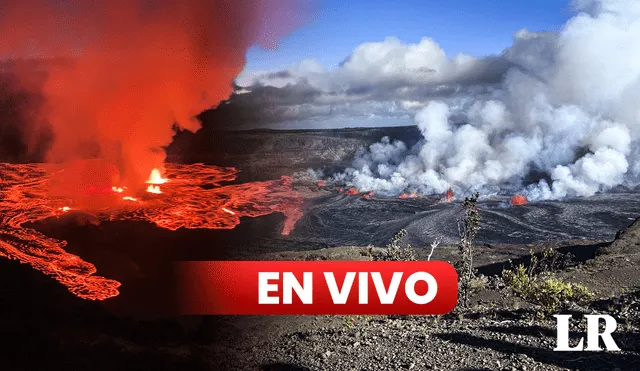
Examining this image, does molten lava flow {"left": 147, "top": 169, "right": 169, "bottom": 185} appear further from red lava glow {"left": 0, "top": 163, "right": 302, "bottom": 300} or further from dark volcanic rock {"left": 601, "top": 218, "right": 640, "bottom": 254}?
dark volcanic rock {"left": 601, "top": 218, "right": 640, "bottom": 254}

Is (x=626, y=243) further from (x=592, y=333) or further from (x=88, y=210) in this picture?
(x=88, y=210)

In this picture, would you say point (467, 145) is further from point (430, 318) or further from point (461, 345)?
point (461, 345)

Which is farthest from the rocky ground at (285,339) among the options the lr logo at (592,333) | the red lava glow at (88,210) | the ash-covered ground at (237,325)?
the red lava glow at (88,210)

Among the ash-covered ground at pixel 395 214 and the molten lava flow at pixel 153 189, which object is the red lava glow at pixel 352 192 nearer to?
the ash-covered ground at pixel 395 214

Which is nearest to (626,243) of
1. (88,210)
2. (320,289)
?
(320,289)

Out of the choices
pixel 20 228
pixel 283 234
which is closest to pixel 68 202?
pixel 20 228

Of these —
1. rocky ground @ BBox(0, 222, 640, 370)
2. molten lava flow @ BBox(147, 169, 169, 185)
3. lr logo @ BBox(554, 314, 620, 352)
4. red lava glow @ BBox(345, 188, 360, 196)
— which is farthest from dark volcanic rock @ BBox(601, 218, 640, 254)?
molten lava flow @ BBox(147, 169, 169, 185)
